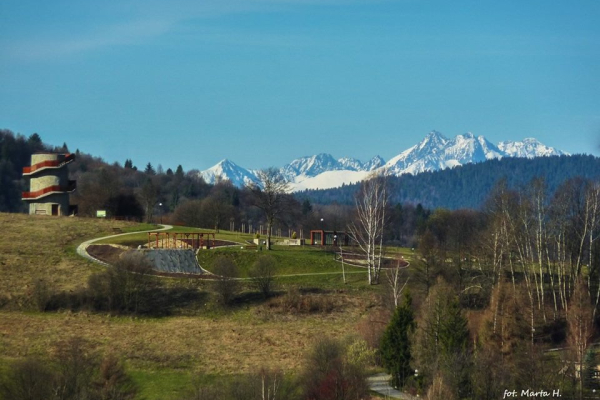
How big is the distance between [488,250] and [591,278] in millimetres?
7693

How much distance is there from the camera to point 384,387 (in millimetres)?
44094

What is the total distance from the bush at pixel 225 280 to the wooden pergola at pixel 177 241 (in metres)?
7.15

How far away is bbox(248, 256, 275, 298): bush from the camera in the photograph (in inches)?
2596

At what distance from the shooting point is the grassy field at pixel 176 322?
4984 cm

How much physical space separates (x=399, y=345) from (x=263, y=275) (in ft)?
72.1

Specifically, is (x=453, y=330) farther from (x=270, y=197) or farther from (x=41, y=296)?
(x=270, y=197)

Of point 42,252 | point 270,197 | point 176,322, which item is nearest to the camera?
point 176,322

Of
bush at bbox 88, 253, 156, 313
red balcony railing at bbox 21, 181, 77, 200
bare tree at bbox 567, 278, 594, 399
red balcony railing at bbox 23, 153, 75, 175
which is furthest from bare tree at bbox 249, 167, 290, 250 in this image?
bare tree at bbox 567, 278, 594, 399

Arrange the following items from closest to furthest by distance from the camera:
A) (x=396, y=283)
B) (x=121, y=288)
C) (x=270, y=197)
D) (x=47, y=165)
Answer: (x=396, y=283) < (x=121, y=288) < (x=270, y=197) < (x=47, y=165)

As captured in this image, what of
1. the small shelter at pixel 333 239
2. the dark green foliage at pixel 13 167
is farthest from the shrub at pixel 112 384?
the dark green foliage at pixel 13 167

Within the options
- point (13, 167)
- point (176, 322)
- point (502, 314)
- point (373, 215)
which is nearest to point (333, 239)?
point (373, 215)

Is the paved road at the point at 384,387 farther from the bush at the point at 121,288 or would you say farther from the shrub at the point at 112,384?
the bush at the point at 121,288

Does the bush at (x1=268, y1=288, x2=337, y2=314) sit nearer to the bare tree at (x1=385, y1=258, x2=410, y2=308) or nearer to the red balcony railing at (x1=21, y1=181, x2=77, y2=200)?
the bare tree at (x1=385, y1=258, x2=410, y2=308)

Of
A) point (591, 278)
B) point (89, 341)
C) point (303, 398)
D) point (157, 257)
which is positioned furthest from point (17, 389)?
point (591, 278)
